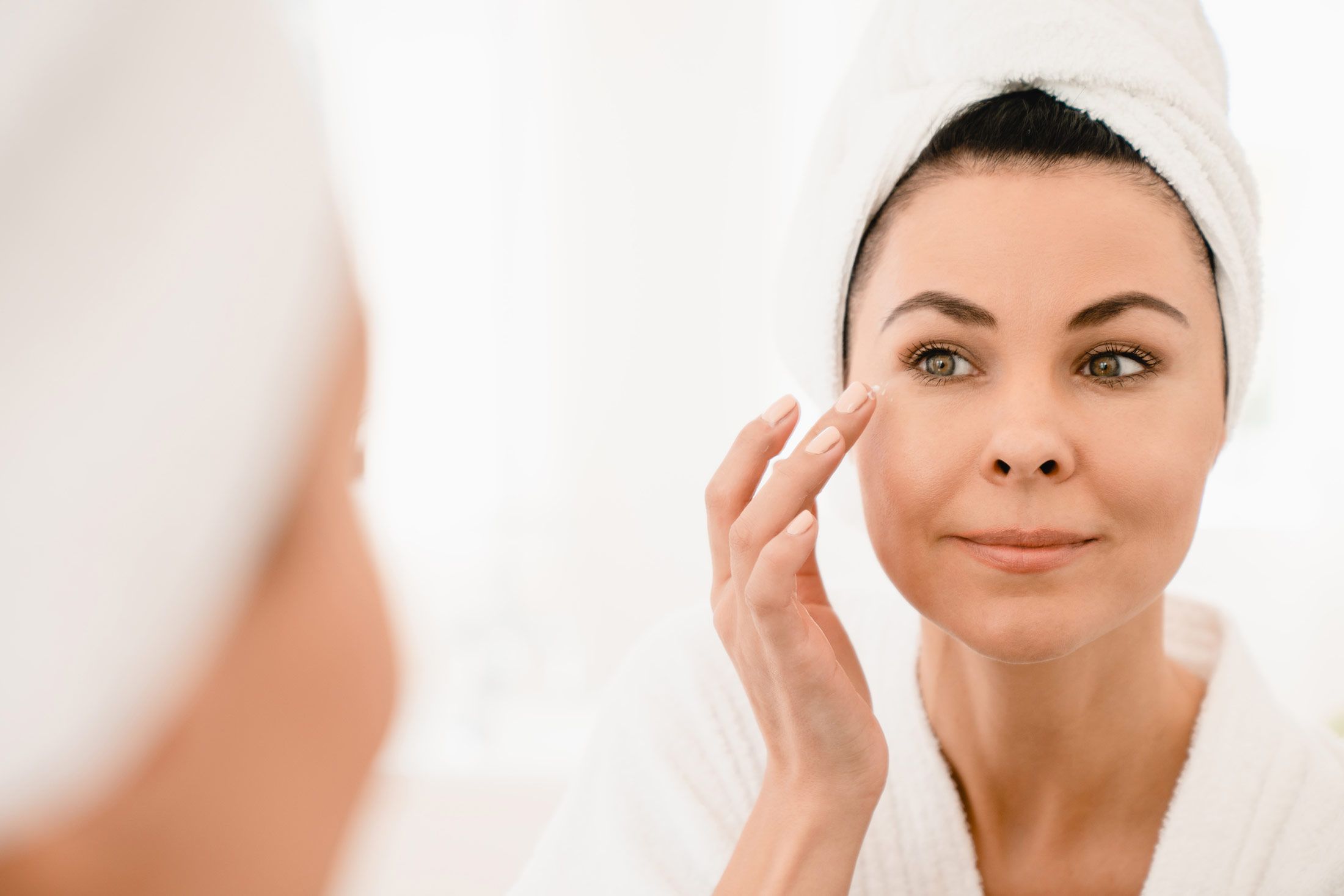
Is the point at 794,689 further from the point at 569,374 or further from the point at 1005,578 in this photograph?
the point at 569,374

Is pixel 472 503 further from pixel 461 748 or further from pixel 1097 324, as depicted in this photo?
pixel 1097 324

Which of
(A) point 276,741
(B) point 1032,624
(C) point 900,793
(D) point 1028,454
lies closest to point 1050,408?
(D) point 1028,454

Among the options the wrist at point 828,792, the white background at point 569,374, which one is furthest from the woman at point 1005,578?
the white background at point 569,374

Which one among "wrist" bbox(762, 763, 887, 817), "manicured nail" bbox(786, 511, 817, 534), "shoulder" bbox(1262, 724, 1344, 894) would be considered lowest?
"wrist" bbox(762, 763, 887, 817)

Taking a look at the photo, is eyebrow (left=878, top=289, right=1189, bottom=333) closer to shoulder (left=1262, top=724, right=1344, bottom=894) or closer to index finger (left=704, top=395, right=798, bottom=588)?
index finger (left=704, top=395, right=798, bottom=588)

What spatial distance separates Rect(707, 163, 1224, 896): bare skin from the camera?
0.66m

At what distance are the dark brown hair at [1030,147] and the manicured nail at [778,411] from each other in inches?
6.8

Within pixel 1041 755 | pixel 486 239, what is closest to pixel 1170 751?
pixel 1041 755

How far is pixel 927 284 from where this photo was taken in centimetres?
70

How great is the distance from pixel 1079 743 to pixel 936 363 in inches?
14.0

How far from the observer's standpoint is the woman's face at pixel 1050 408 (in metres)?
0.66

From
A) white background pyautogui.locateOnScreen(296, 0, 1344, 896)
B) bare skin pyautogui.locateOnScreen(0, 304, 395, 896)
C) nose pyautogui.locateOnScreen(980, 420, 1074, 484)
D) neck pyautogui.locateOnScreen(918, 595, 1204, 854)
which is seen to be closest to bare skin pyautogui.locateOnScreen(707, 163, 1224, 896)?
nose pyautogui.locateOnScreen(980, 420, 1074, 484)

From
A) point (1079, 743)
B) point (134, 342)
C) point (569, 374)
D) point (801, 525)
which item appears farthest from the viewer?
point (569, 374)

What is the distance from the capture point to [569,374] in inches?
75.3
